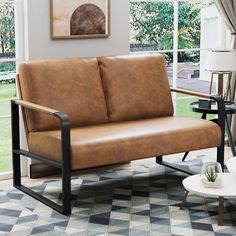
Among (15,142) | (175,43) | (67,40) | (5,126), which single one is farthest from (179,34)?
(15,142)

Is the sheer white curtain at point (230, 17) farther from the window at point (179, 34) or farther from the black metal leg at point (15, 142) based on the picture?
the black metal leg at point (15, 142)

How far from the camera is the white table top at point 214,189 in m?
3.49

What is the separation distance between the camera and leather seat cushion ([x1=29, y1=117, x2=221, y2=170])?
12.5 ft

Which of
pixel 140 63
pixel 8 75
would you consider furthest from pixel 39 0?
pixel 140 63

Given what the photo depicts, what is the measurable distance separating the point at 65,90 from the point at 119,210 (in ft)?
3.15

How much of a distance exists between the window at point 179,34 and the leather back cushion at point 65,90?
946 mm

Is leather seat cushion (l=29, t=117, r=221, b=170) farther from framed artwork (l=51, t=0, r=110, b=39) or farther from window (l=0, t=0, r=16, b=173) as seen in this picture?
framed artwork (l=51, t=0, r=110, b=39)

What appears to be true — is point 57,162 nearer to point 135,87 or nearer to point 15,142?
point 15,142

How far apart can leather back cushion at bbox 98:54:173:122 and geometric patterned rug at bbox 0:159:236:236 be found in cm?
48

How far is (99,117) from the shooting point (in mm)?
4438

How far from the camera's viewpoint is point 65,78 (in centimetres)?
432

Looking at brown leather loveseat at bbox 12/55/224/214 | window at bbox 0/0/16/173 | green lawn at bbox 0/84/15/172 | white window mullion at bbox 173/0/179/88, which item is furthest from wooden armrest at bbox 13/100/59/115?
white window mullion at bbox 173/0/179/88

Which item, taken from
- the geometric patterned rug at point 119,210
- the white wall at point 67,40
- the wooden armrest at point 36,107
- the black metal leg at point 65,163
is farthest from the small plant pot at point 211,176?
the white wall at point 67,40

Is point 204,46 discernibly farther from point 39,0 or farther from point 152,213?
point 152,213
